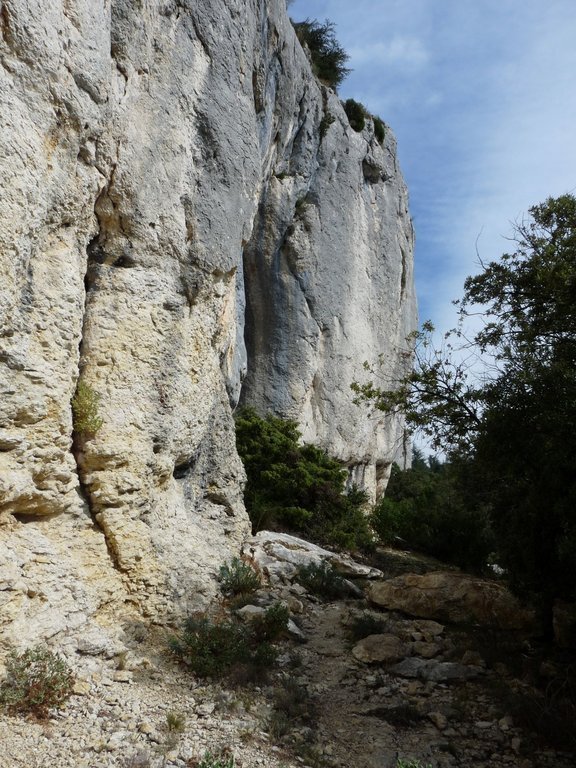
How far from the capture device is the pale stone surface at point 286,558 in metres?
8.71

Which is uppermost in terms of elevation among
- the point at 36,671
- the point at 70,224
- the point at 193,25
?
the point at 193,25

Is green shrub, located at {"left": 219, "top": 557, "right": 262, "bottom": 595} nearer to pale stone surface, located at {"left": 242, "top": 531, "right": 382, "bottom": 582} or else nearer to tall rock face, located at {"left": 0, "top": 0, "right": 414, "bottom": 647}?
tall rock face, located at {"left": 0, "top": 0, "right": 414, "bottom": 647}

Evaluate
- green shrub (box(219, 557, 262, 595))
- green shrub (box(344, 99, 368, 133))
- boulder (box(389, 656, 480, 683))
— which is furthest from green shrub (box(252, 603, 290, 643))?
green shrub (box(344, 99, 368, 133))

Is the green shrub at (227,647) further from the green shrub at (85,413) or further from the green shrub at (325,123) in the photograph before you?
the green shrub at (325,123)

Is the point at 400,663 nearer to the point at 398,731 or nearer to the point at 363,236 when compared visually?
the point at 398,731

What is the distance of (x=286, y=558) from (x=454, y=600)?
2537 mm

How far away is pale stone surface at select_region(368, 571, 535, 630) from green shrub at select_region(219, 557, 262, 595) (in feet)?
6.00

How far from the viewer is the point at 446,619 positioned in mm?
7789

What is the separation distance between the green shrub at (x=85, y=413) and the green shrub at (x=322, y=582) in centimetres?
405

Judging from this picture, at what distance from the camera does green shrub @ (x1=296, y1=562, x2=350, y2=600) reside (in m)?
8.70

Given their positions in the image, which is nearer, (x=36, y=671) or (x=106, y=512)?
(x=36, y=671)

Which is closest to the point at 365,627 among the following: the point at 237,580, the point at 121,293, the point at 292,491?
the point at 237,580

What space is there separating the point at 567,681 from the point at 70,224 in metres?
6.74

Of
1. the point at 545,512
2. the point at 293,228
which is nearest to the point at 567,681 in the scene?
the point at 545,512
